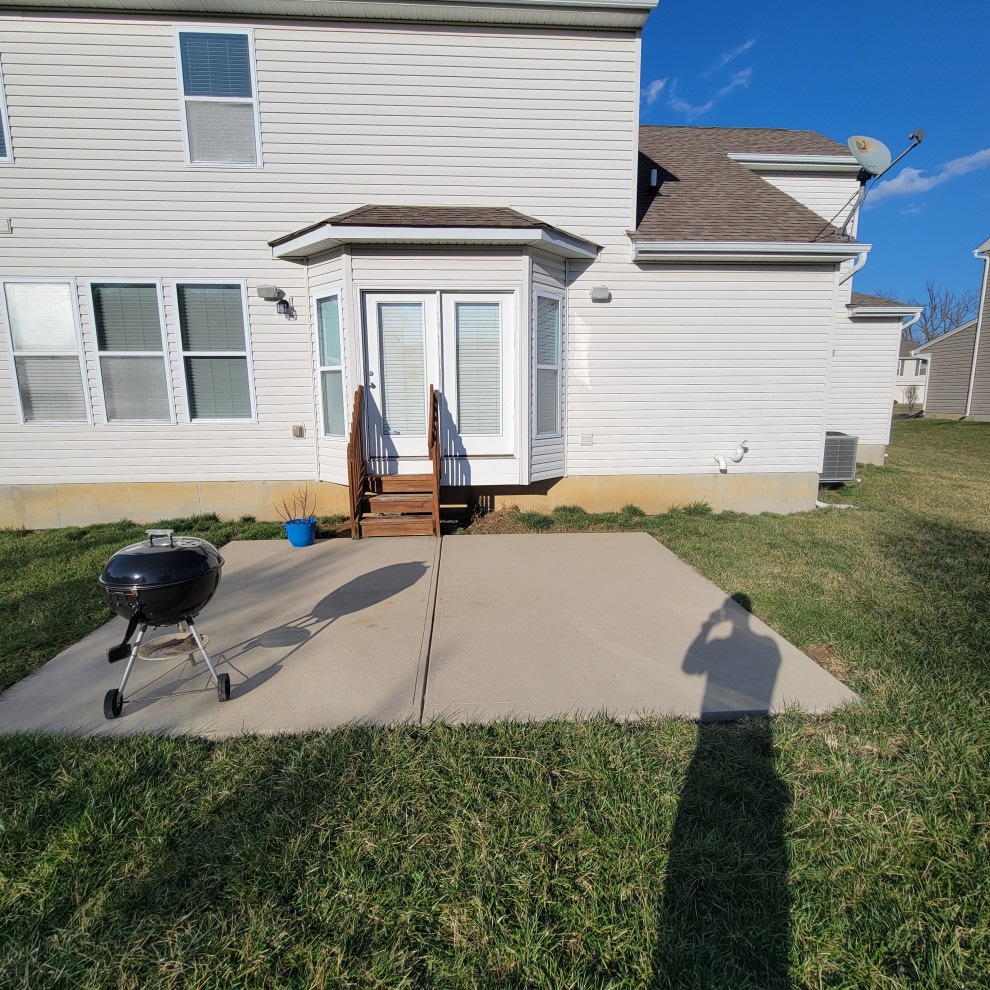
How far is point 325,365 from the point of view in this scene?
6551 millimetres

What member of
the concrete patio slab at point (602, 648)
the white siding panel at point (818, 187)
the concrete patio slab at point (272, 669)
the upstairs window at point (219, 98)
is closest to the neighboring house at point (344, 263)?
the upstairs window at point (219, 98)

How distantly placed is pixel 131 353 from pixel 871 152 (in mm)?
9310

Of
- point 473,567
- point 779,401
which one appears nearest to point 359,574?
point 473,567

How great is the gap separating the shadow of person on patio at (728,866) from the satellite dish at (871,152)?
7268 millimetres

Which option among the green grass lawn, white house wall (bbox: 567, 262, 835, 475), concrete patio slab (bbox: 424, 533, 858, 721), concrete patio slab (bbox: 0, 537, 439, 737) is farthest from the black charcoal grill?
white house wall (bbox: 567, 262, 835, 475)

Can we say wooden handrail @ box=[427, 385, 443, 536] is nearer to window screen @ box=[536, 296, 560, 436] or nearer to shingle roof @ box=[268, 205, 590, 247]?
window screen @ box=[536, 296, 560, 436]

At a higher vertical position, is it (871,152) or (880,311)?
(871,152)

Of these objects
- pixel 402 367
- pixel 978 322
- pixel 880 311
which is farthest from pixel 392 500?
pixel 978 322

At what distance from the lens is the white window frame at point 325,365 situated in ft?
20.2

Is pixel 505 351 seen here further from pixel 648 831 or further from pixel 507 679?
pixel 648 831

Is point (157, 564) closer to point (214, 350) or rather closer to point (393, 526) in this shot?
point (393, 526)

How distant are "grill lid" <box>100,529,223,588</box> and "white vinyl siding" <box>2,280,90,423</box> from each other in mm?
5153

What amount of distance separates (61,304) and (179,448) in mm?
2044

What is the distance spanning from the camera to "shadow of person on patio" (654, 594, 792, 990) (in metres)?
1.61
